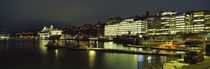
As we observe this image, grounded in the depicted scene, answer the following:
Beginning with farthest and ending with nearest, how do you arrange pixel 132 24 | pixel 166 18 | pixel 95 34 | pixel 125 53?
1. pixel 95 34
2. pixel 132 24
3. pixel 166 18
4. pixel 125 53

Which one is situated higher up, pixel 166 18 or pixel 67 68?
pixel 166 18

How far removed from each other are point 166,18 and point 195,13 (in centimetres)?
2067

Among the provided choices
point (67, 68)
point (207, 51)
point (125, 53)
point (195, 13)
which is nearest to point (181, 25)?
point (195, 13)

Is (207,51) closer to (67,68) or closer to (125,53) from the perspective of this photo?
(125,53)

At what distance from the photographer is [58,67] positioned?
24.6 metres

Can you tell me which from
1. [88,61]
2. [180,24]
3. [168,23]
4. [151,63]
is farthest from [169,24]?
[151,63]

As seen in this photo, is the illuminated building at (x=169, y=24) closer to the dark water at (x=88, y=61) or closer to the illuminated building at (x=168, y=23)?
the illuminated building at (x=168, y=23)

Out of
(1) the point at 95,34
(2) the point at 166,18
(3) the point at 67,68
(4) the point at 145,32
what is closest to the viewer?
(3) the point at 67,68

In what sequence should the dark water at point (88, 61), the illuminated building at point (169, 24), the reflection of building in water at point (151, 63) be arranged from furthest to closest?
the illuminated building at point (169, 24) < the dark water at point (88, 61) < the reflection of building in water at point (151, 63)

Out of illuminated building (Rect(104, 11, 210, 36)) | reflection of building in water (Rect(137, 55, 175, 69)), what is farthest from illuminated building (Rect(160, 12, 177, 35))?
reflection of building in water (Rect(137, 55, 175, 69))

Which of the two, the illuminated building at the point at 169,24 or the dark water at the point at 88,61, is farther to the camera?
the illuminated building at the point at 169,24

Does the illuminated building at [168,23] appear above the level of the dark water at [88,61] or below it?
above

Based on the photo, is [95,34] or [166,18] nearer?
[166,18]

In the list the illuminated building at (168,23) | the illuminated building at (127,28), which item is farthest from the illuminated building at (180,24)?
the illuminated building at (127,28)
